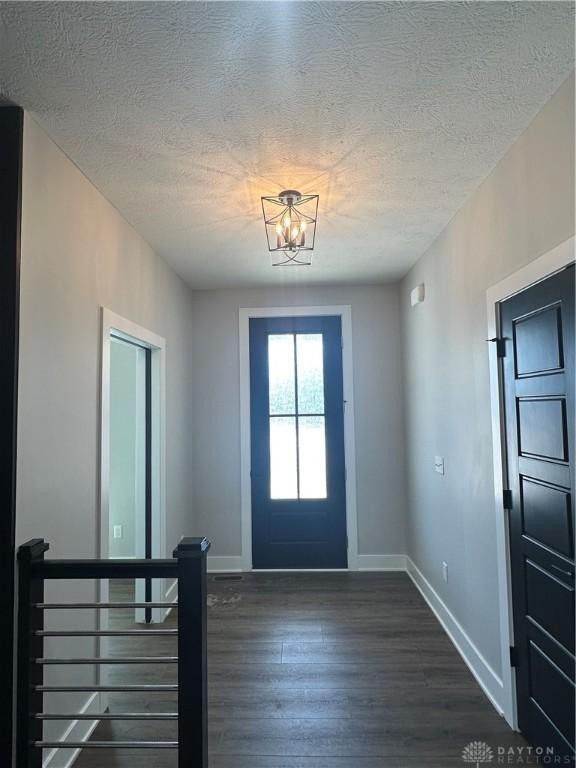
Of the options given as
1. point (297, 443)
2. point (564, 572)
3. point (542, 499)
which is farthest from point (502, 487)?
point (297, 443)

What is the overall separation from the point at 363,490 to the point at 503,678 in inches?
84.5

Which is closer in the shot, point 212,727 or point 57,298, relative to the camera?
point 57,298

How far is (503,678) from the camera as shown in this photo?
7.07ft

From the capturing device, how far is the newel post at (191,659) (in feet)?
5.25

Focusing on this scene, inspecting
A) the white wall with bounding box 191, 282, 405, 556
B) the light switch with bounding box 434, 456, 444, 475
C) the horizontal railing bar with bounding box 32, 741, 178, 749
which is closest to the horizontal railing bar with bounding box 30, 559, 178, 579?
the horizontal railing bar with bounding box 32, 741, 178, 749

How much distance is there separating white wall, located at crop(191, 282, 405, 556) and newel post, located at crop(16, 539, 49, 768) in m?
2.59

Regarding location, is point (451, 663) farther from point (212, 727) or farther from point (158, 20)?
point (158, 20)

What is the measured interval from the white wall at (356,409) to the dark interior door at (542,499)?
84.5 inches

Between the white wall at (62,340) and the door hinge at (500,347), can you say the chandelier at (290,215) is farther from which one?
the door hinge at (500,347)

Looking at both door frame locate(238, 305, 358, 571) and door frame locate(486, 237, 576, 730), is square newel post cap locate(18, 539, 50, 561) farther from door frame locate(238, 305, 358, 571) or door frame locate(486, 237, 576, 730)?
door frame locate(238, 305, 358, 571)

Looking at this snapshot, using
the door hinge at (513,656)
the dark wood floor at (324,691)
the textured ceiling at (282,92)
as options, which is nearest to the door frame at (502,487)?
the door hinge at (513,656)

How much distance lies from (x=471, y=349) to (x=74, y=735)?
274 cm

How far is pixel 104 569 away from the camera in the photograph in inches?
64.7

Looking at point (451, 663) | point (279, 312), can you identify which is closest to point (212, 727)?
point (451, 663)
